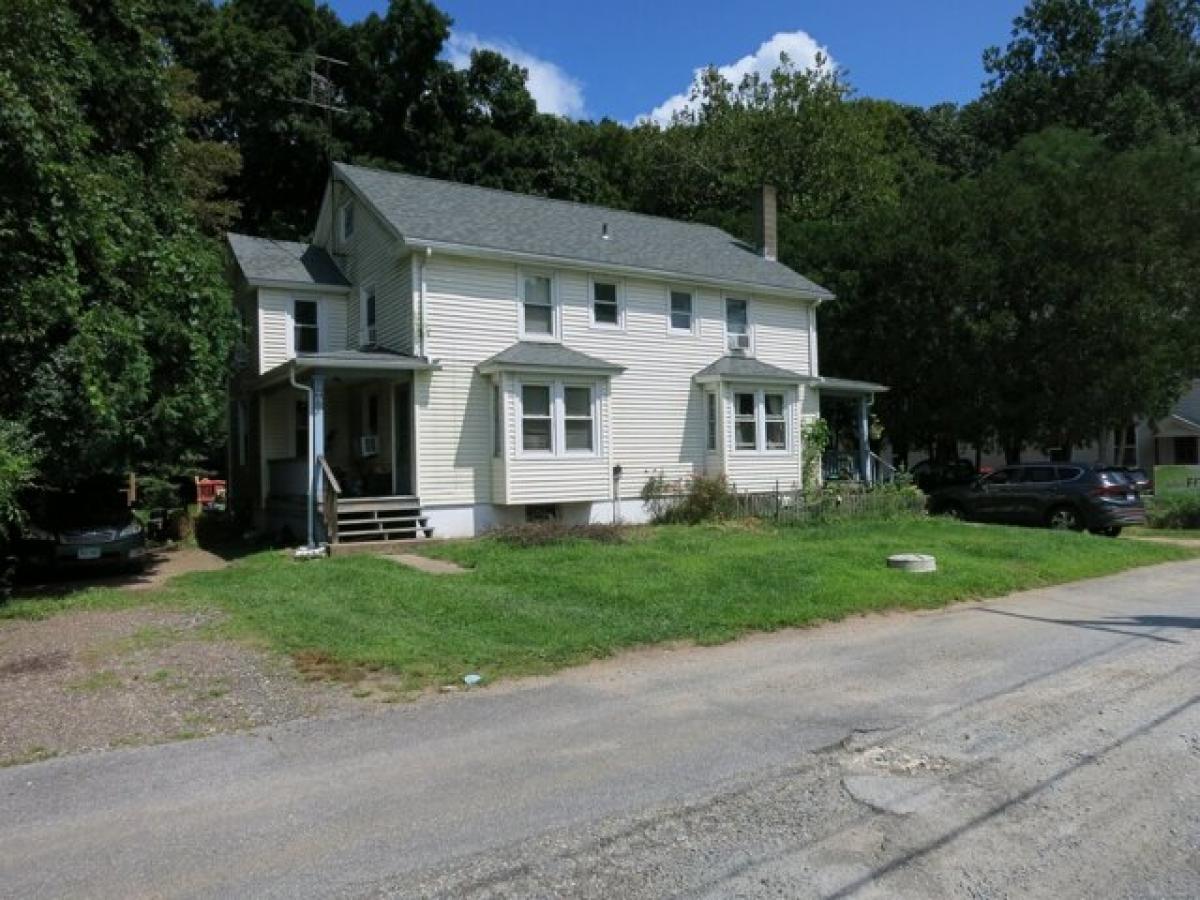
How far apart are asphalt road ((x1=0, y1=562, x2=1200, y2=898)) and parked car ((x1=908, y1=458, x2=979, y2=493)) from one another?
926 inches

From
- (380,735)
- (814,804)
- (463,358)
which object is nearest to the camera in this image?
(814,804)

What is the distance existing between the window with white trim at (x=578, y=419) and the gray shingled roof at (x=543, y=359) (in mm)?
552

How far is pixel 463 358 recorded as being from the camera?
59.8ft

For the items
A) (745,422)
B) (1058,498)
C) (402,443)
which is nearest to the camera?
(402,443)

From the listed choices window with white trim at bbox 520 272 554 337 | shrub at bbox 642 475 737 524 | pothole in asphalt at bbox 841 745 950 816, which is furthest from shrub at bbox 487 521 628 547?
pothole in asphalt at bbox 841 745 950 816

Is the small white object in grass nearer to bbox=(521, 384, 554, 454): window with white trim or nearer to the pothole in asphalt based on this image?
the pothole in asphalt

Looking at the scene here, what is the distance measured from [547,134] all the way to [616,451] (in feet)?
84.7

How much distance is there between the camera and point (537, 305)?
19.4 m

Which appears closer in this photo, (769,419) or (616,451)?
(616,451)

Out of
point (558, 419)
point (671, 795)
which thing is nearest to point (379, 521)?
point (558, 419)

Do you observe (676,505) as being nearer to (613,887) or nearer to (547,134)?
(613,887)

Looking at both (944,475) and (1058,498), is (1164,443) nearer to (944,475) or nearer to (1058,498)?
(944,475)

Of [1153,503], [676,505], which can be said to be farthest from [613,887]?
[1153,503]

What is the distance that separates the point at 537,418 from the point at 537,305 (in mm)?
2722
